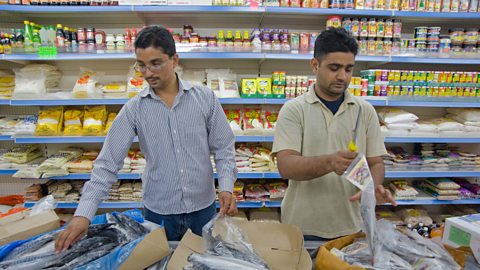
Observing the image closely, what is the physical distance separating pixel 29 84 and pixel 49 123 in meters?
0.39

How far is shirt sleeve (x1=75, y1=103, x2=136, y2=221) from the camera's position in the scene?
1.20 metres

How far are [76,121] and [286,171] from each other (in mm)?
2288

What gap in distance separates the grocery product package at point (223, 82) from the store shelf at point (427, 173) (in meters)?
1.74

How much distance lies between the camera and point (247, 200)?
2.89 meters

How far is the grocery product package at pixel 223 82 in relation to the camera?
8.97 feet

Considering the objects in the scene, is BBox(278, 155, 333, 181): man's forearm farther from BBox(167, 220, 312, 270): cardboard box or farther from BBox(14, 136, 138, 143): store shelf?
BBox(14, 136, 138, 143): store shelf

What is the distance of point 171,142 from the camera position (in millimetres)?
1520

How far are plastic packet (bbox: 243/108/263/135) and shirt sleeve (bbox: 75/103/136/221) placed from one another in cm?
143

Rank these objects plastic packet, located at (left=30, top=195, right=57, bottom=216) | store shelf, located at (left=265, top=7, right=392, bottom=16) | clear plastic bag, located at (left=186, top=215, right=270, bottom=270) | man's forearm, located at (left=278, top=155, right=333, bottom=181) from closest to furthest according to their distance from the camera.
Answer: clear plastic bag, located at (left=186, top=215, right=270, bottom=270) → man's forearm, located at (left=278, top=155, right=333, bottom=181) → plastic packet, located at (left=30, top=195, right=57, bottom=216) → store shelf, located at (left=265, top=7, right=392, bottom=16)

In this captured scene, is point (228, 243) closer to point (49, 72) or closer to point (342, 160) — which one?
point (342, 160)

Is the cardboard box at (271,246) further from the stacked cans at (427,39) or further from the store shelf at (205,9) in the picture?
the stacked cans at (427,39)

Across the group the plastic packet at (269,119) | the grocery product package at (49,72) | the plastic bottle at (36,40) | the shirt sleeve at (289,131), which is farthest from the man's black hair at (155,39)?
the grocery product package at (49,72)

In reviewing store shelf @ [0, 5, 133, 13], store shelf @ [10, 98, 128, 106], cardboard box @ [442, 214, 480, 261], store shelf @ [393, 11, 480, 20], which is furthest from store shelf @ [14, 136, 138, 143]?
store shelf @ [393, 11, 480, 20]

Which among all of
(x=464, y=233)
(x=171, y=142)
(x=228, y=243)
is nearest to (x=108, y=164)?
(x=171, y=142)
